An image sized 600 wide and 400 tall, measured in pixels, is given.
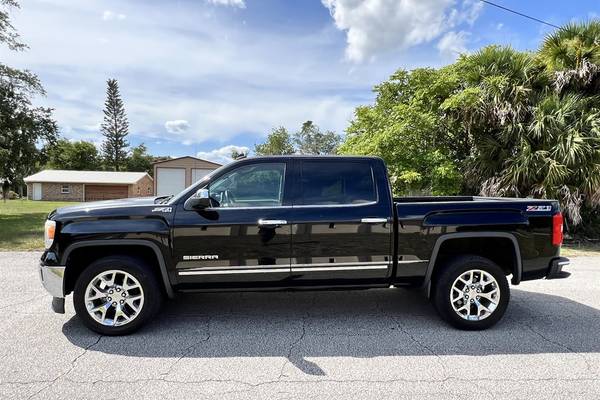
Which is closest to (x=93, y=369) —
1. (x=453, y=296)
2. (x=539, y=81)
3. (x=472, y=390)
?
(x=472, y=390)

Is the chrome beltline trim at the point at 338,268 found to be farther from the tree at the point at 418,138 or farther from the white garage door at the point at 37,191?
the white garage door at the point at 37,191

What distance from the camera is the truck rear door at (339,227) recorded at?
13.4 ft

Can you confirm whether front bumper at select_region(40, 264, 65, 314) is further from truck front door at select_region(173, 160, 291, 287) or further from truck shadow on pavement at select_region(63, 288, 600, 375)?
truck front door at select_region(173, 160, 291, 287)

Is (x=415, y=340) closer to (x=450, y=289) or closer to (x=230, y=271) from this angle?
(x=450, y=289)

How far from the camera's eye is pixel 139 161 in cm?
7669

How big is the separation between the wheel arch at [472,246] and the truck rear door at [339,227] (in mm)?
489

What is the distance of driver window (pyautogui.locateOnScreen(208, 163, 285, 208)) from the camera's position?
164 inches

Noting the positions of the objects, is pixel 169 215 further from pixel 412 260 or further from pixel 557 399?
pixel 557 399

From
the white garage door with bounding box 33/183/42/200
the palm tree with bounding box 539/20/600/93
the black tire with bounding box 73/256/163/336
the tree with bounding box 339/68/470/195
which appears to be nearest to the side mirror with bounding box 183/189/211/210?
the black tire with bounding box 73/256/163/336

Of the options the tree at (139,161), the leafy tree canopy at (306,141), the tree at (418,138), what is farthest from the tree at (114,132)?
the tree at (418,138)

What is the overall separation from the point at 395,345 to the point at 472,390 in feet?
2.95

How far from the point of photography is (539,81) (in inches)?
407

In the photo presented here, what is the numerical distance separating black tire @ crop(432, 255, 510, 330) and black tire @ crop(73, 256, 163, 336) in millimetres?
3054

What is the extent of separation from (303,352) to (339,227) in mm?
1293
